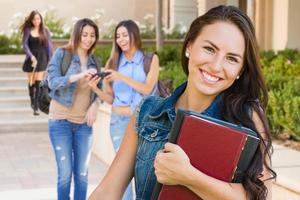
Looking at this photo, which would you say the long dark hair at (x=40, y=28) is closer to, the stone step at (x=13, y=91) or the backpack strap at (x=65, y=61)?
the stone step at (x=13, y=91)

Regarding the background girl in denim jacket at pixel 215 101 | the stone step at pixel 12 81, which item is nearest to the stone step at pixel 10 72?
the stone step at pixel 12 81

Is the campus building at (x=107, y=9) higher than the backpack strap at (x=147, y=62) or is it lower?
higher

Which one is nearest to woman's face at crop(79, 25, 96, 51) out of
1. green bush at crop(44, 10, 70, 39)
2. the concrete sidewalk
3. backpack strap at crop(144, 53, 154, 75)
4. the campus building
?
backpack strap at crop(144, 53, 154, 75)

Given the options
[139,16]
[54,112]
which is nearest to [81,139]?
[54,112]

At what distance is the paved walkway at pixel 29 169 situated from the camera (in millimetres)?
7180

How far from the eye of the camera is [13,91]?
13.8m

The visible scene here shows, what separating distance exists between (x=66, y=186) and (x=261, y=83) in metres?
4.07

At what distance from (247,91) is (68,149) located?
3883mm

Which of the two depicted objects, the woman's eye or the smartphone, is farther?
the smartphone

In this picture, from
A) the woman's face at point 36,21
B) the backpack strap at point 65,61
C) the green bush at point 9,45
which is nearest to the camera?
the backpack strap at point 65,61

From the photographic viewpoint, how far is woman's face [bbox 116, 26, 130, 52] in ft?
18.3

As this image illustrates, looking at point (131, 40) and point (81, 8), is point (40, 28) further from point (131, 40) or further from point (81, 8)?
point (81, 8)

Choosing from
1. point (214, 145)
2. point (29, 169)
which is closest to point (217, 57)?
point (214, 145)

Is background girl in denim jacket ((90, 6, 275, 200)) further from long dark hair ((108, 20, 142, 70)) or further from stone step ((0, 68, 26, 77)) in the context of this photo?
stone step ((0, 68, 26, 77))
